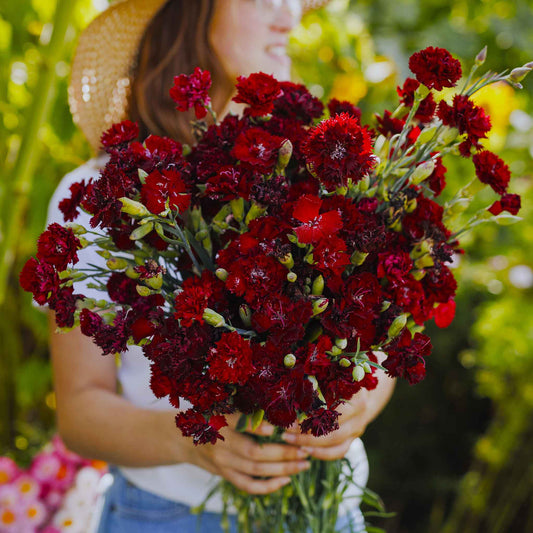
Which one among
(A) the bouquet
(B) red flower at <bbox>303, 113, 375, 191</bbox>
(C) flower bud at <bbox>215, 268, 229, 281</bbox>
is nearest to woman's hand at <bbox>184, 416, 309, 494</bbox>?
(A) the bouquet

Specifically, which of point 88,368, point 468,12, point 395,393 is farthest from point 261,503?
point 395,393

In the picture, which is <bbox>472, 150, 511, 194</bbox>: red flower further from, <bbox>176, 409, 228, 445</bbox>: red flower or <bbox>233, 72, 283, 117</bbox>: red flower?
<bbox>176, 409, 228, 445</bbox>: red flower

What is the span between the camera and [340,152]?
1.29ft

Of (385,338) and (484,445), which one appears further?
(484,445)

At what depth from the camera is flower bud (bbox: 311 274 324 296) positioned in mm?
433

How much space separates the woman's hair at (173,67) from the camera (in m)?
0.84

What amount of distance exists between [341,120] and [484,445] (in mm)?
1567

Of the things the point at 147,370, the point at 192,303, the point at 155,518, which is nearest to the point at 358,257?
the point at 192,303

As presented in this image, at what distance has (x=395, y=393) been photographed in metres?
1.96

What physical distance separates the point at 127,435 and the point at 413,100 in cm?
54

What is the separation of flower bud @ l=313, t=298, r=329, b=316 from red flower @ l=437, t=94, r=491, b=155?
189 millimetres

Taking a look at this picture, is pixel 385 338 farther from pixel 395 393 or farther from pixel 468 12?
pixel 395 393

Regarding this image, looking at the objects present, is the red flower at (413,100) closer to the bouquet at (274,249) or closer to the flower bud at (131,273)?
the bouquet at (274,249)

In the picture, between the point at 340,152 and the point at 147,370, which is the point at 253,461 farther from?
the point at 340,152
